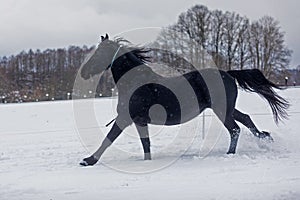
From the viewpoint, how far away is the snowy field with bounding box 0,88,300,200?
4.15 m

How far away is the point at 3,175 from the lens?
5.36 m

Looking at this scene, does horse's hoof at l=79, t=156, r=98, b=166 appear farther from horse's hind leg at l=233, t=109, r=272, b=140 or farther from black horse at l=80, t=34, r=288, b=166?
horse's hind leg at l=233, t=109, r=272, b=140

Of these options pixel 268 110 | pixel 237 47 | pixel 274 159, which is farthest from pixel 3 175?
pixel 237 47

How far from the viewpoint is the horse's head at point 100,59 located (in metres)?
6.11

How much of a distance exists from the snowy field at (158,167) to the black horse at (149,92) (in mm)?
518

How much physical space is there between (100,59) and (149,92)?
86cm

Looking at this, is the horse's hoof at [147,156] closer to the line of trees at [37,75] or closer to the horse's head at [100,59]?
the horse's head at [100,59]

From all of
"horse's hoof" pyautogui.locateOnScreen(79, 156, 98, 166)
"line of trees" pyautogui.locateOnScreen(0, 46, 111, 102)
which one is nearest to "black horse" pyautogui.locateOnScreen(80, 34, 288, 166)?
"horse's hoof" pyautogui.locateOnScreen(79, 156, 98, 166)

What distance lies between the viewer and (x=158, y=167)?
218 inches

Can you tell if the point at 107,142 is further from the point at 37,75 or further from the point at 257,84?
the point at 37,75

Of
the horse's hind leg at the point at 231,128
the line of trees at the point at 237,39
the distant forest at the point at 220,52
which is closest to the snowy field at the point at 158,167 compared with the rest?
the horse's hind leg at the point at 231,128

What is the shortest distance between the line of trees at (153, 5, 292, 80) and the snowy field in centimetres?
1626

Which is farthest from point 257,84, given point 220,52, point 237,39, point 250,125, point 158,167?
point 237,39

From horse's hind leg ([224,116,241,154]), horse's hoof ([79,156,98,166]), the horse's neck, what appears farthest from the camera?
horse's hind leg ([224,116,241,154])
